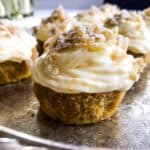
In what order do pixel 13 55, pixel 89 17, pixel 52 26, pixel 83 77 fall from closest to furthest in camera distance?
pixel 83 77 < pixel 13 55 < pixel 52 26 < pixel 89 17

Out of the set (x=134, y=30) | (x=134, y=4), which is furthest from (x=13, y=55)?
(x=134, y=4)

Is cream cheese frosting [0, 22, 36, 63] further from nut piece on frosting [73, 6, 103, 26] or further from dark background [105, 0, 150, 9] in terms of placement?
dark background [105, 0, 150, 9]

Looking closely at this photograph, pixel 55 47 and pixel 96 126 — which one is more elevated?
pixel 55 47

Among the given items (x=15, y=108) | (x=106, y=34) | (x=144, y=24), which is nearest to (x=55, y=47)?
(x=106, y=34)

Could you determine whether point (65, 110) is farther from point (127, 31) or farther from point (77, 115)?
point (127, 31)

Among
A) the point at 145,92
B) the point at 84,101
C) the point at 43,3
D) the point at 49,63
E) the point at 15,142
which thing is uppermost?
the point at 15,142

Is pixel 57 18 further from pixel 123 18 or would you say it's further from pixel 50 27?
pixel 123 18
